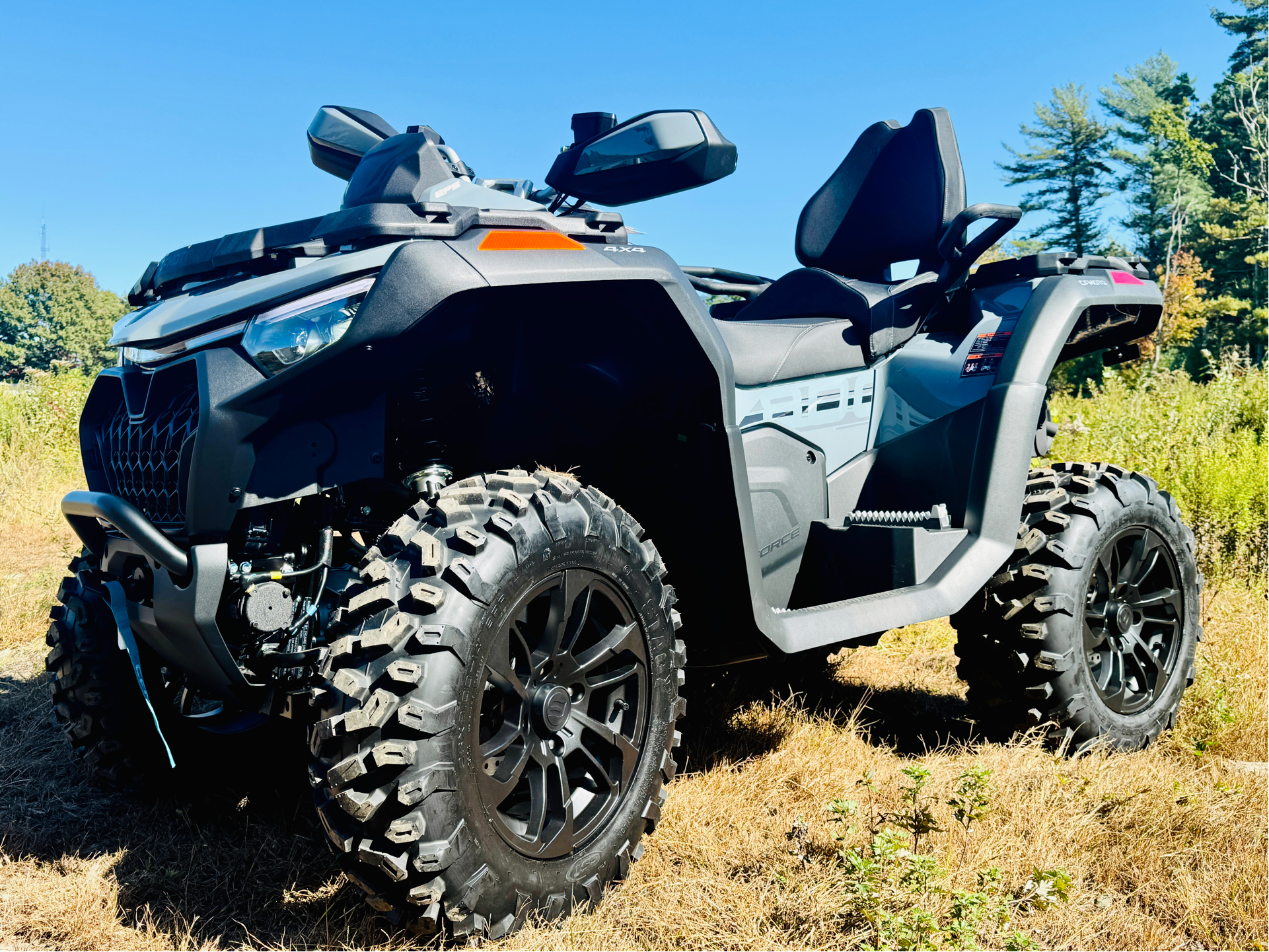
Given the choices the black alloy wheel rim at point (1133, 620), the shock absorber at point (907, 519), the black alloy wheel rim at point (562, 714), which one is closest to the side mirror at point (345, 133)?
the black alloy wheel rim at point (562, 714)

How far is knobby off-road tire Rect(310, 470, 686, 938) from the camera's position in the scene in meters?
1.92

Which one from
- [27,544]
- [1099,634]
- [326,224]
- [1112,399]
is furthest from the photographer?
[1112,399]

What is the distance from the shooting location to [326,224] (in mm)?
2312

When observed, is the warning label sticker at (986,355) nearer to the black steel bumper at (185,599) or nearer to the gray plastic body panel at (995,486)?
the gray plastic body panel at (995,486)

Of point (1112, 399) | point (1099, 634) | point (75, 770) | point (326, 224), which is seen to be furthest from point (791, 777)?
point (1112, 399)

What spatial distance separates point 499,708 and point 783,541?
117 centimetres

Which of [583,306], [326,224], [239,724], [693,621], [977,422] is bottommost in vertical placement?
[239,724]

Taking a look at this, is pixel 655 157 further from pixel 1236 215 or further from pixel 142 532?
pixel 1236 215

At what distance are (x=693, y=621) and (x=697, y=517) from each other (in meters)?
0.32

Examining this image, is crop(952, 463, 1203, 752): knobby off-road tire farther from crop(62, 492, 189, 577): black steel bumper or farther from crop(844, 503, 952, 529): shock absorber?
crop(62, 492, 189, 577): black steel bumper

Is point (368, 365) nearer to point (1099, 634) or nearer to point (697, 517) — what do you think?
point (697, 517)

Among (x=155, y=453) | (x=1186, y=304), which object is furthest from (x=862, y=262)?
(x=1186, y=304)

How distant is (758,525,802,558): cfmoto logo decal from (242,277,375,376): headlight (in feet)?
→ 4.52

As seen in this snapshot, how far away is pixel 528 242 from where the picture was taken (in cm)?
232
